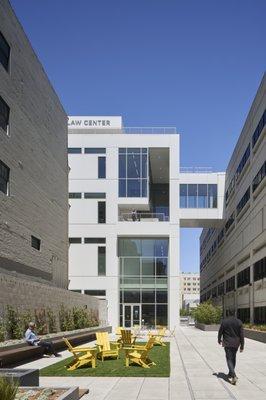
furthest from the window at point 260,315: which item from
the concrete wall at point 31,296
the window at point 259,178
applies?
the concrete wall at point 31,296

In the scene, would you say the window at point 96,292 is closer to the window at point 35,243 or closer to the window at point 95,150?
the window at point 95,150

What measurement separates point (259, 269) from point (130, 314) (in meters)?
15.9

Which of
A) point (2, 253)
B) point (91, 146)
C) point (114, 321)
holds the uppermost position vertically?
point (91, 146)

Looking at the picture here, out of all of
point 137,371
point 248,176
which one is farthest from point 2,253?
point 248,176

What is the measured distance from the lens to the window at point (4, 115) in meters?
28.0

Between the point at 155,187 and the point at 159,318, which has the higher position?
the point at 155,187

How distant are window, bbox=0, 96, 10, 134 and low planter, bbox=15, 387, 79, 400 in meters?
19.7

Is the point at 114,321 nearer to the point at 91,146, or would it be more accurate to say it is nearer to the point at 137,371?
the point at 91,146

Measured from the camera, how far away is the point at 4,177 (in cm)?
2822

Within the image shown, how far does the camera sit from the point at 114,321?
181ft

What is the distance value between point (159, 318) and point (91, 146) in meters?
18.1

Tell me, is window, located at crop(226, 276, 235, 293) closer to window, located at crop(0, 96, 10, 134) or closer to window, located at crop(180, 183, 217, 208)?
window, located at crop(180, 183, 217, 208)

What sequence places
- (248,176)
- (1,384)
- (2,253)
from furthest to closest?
(248,176) → (2,253) → (1,384)

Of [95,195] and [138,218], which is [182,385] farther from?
[138,218]
